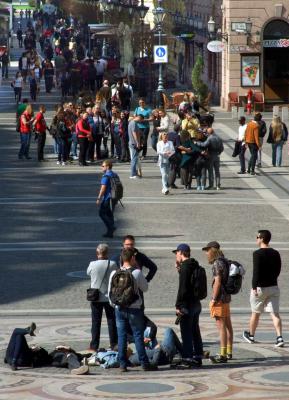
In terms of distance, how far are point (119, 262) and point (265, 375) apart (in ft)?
8.02

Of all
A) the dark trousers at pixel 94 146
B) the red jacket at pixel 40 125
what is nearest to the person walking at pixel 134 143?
the dark trousers at pixel 94 146

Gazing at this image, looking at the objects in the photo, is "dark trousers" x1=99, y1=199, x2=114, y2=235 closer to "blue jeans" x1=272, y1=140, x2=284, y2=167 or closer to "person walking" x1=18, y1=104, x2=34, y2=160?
"blue jeans" x1=272, y1=140, x2=284, y2=167

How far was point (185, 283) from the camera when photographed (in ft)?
61.3

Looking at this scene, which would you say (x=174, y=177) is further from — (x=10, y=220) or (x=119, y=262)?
(x=119, y=262)

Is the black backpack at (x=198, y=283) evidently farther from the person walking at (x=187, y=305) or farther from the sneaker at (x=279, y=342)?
the sneaker at (x=279, y=342)

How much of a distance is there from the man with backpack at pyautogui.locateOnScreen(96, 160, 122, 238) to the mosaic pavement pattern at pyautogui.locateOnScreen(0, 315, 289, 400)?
29.5ft

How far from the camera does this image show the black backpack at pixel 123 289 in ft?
60.1

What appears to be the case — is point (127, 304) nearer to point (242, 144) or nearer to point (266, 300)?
point (266, 300)

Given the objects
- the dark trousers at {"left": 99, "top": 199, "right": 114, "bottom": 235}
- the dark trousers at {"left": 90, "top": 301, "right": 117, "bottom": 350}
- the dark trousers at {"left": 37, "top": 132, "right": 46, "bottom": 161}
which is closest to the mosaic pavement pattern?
the dark trousers at {"left": 90, "top": 301, "right": 117, "bottom": 350}

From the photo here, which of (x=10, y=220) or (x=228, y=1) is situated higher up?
(x=228, y=1)

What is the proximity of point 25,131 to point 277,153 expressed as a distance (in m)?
6.65

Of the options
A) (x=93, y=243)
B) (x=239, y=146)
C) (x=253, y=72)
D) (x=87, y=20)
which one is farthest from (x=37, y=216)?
(x=87, y=20)

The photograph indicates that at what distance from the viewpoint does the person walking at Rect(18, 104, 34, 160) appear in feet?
149

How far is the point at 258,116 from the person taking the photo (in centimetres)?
4231
